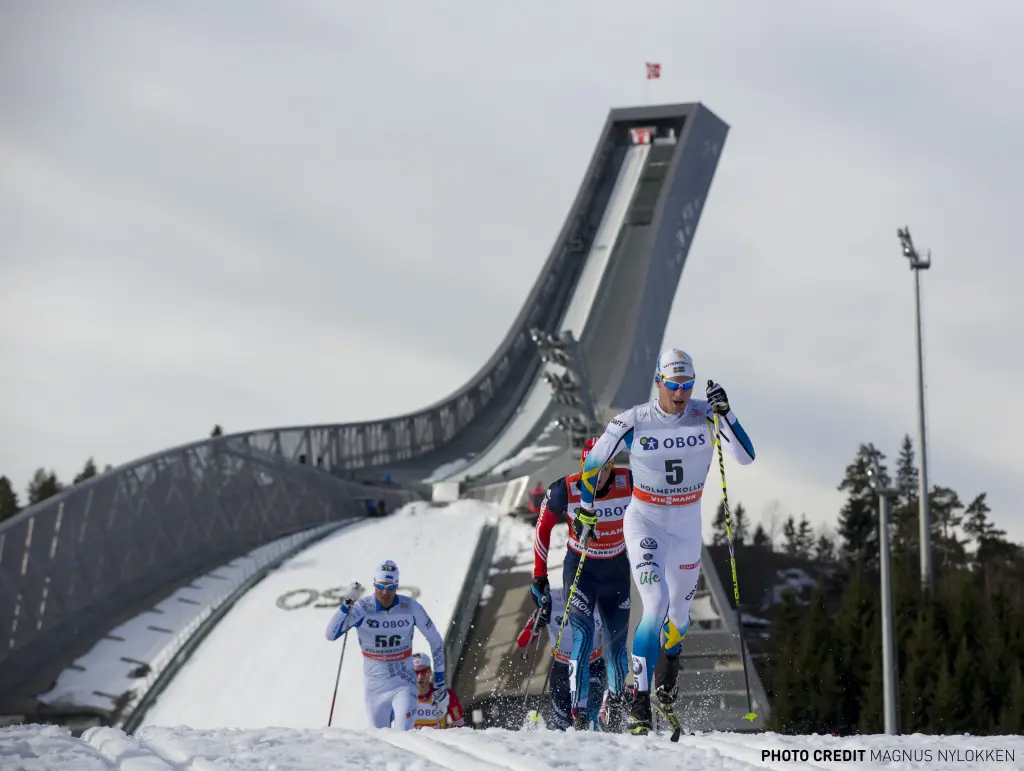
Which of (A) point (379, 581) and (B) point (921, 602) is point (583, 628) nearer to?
(A) point (379, 581)

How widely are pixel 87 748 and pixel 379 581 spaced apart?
4473 mm

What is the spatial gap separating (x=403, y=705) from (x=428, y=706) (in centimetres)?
106

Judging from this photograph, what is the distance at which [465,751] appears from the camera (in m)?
6.72

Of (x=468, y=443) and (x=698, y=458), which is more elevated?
(x=468, y=443)

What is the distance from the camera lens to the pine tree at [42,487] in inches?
2438

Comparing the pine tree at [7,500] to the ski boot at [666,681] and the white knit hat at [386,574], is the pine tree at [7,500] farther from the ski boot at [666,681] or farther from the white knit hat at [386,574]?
the ski boot at [666,681]

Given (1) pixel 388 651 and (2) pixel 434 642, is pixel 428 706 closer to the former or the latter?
(1) pixel 388 651

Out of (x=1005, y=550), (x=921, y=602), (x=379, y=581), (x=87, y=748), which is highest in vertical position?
(x=1005, y=550)

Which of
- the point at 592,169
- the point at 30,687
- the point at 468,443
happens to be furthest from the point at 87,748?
the point at 592,169

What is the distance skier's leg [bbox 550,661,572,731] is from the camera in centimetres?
963

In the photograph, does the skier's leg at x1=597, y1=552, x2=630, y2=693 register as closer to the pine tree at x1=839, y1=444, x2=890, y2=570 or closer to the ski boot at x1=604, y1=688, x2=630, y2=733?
the ski boot at x1=604, y1=688, x2=630, y2=733

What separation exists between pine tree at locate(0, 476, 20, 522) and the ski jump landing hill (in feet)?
85.6

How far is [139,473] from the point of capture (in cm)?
2433

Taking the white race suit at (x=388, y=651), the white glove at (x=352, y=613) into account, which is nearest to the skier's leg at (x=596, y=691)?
the white race suit at (x=388, y=651)
